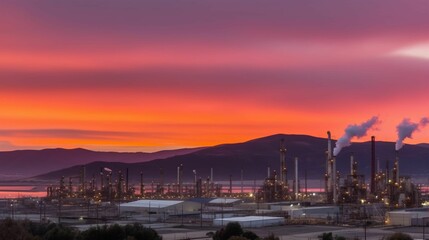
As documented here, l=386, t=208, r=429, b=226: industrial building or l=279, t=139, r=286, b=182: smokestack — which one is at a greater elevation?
l=279, t=139, r=286, b=182: smokestack

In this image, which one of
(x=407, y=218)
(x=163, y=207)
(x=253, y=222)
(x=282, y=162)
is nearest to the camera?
(x=253, y=222)

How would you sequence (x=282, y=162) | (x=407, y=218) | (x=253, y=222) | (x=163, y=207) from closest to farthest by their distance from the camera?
(x=253, y=222) < (x=407, y=218) < (x=163, y=207) < (x=282, y=162)

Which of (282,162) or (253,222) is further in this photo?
(282,162)

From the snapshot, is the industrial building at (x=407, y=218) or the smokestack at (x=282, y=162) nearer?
the industrial building at (x=407, y=218)

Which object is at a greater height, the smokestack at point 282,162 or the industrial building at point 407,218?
the smokestack at point 282,162

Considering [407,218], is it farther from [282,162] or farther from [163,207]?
[282,162]

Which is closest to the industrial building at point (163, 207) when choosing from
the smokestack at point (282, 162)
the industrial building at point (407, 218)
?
the smokestack at point (282, 162)

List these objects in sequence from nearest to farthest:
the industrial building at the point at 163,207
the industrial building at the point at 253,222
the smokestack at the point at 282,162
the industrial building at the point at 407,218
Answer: the industrial building at the point at 253,222 → the industrial building at the point at 407,218 → the industrial building at the point at 163,207 → the smokestack at the point at 282,162

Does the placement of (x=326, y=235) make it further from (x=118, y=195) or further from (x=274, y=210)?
(x=118, y=195)

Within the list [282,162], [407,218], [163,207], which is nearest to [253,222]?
[407,218]

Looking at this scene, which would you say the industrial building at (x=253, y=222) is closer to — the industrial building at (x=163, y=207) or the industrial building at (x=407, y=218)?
the industrial building at (x=407, y=218)

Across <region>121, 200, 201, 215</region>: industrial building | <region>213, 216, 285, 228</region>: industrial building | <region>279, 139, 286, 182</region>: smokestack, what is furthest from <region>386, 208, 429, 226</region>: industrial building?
<region>279, 139, 286, 182</region>: smokestack

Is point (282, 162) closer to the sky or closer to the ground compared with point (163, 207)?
closer to the sky

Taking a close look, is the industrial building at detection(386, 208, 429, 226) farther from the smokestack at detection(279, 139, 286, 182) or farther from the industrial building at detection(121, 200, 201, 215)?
the smokestack at detection(279, 139, 286, 182)
